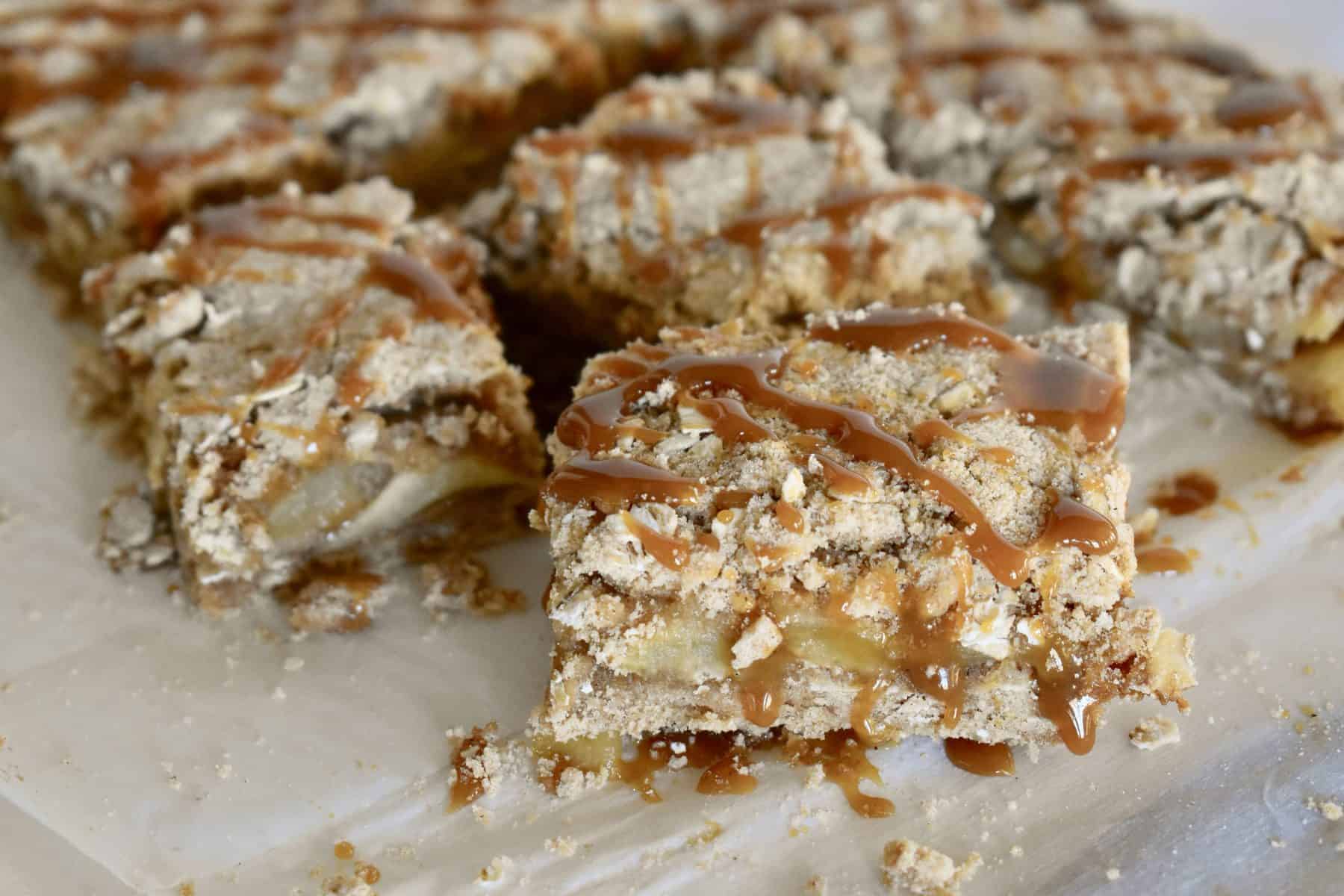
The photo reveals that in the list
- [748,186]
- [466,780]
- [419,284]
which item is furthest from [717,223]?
[466,780]

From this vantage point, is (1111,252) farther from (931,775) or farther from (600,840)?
(600,840)

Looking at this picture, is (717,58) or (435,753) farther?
(717,58)

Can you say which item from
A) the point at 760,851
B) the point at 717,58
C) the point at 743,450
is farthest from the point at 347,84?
the point at 760,851

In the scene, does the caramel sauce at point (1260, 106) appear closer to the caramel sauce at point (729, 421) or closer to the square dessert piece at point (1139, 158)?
the square dessert piece at point (1139, 158)

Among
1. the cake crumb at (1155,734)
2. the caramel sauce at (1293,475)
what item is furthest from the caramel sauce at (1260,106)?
the cake crumb at (1155,734)

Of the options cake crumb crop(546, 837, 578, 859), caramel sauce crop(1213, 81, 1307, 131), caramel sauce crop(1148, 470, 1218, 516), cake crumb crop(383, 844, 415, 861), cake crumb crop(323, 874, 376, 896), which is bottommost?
cake crumb crop(383, 844, 415, 861)

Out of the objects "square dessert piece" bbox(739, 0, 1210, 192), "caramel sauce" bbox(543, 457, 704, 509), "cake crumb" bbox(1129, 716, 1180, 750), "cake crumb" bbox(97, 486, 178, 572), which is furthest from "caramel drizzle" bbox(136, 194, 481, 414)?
"cake crumb" bbox(1129, 716, 1180, 750)

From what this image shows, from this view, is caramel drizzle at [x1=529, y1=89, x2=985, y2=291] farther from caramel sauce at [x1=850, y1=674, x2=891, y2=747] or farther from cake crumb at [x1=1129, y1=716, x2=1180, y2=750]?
cake crumb at [x1=1129, y1=716, x2=1180, y2=750]
